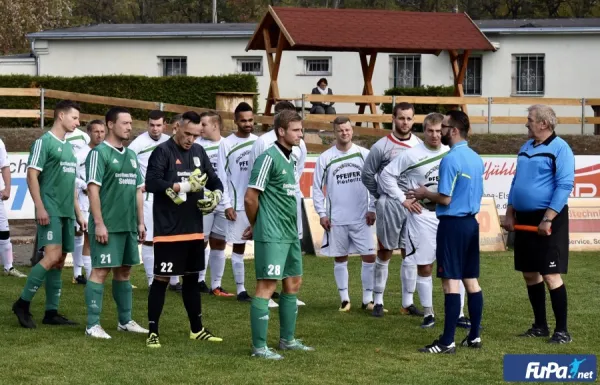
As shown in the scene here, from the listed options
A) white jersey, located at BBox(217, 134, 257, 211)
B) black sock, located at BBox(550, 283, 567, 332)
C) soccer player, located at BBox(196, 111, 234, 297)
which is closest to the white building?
soccer player, located at BBox(196, 111, 234, 297)

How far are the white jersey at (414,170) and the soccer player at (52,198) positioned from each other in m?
3.20

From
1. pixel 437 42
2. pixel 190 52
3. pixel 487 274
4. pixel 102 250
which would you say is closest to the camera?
pixel 102 250

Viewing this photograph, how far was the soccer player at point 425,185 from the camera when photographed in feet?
35.4

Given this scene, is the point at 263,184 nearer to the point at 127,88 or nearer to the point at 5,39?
the point at 127,88

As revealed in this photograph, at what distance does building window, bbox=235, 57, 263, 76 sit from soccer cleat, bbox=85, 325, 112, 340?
2855 cm

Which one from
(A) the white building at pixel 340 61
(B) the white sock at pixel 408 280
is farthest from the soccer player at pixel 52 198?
(A) the white building at pixel 340 61

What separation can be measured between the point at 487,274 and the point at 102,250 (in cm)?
707

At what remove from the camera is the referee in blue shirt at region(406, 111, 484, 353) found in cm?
935

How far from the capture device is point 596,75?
3562 cm

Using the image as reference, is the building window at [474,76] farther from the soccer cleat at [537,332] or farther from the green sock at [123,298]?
the green sock at [123,298]

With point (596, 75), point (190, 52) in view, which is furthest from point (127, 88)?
point (596, 75)

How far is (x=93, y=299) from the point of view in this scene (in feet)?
32.4

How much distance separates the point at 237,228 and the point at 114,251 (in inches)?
126

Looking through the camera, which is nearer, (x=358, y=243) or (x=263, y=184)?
(x=263, y=184)
